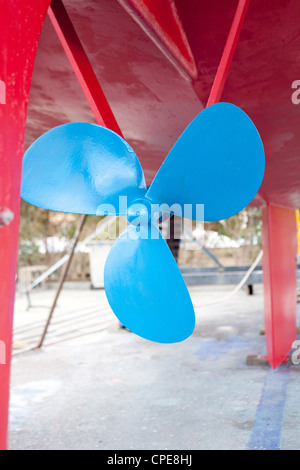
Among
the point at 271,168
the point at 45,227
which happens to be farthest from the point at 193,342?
the point at 45,227

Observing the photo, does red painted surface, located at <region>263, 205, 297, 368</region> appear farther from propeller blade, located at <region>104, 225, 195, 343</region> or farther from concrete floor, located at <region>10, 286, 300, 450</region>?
propeller blade, located at <region>104, 225, 195, 343</region>

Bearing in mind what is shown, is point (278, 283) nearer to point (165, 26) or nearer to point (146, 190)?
point (146, 190)

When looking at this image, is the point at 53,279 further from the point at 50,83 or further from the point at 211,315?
the point at 50,83

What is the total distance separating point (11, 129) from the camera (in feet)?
3.89

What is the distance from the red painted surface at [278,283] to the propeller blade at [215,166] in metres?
2.78

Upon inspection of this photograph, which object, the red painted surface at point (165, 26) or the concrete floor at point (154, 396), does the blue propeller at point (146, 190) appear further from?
the concrete floor at point (154, 396)

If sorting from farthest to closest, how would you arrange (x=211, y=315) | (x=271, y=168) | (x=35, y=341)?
(x=211, y=315), (x=35, y=341), (x=271, y=168)

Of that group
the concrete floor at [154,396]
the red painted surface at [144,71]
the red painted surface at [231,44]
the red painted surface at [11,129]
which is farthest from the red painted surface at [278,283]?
the red painted surface at [11,129]

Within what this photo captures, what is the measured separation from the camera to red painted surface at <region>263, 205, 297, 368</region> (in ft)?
13.6

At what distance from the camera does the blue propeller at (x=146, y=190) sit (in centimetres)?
146

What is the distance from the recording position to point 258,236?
13.9 metres

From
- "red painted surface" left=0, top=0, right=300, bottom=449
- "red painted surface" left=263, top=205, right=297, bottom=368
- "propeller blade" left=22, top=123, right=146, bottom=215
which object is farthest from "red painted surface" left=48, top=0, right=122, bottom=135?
"red painted surface" left=263, top=205, right=297, bottom=368

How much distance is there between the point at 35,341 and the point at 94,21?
499 cm

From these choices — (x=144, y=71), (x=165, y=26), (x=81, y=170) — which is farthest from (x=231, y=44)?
(x=81, y=170)
